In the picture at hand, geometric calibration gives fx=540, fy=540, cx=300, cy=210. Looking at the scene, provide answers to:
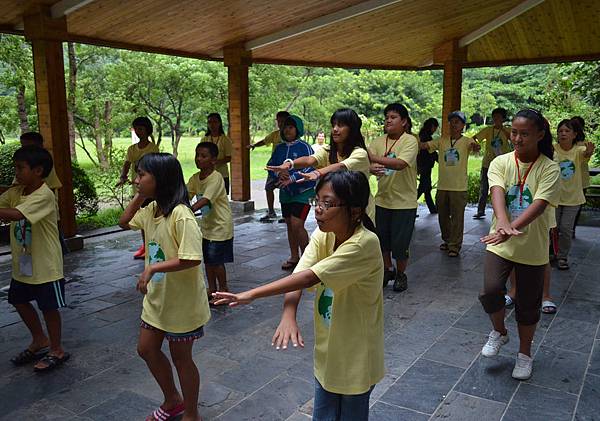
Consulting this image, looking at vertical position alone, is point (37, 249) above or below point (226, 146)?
below

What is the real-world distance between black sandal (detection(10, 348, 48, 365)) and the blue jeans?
238 cm

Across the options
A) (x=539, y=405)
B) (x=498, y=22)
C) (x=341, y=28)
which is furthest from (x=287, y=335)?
(x=498, y=22)

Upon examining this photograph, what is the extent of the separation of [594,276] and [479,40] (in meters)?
6.17

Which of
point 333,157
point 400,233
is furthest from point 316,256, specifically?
point 400,233

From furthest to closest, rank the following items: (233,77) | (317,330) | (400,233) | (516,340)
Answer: (233,77)
(400,233)
(516,340)
(317,330)

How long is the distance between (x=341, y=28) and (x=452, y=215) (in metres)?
3.72

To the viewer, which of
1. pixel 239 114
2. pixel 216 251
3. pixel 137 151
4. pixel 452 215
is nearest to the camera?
pixel 216 251

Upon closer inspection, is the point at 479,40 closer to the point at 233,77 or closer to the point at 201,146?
the point at 233,77

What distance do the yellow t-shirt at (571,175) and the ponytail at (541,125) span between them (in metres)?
→ 2.60

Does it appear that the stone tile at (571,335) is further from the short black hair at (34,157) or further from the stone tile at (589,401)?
the short black hair at (34,157)

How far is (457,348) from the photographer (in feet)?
12.5

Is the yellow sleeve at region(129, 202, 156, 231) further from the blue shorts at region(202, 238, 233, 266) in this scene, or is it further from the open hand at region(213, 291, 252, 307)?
the blue shorts at region(202, 238, 233, 266)

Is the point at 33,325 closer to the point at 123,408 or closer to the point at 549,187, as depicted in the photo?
the point at 123,408

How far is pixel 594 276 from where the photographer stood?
568 cm
